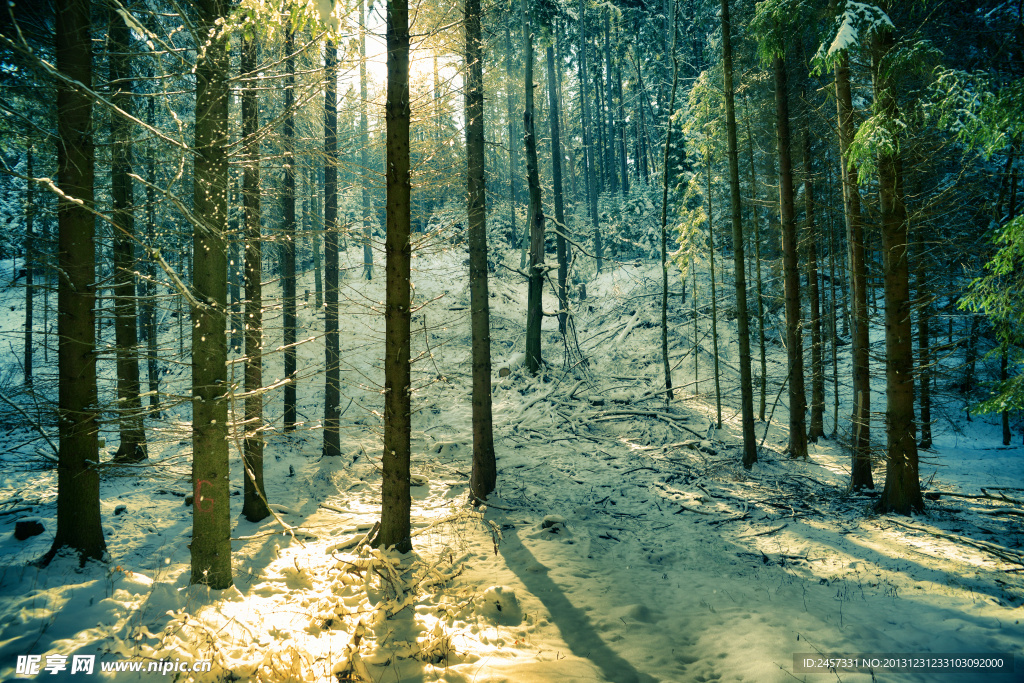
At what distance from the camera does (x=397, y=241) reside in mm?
5672

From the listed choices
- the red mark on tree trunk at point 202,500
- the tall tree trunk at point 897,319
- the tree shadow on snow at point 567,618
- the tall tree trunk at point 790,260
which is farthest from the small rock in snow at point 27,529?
the tall tree trunk at point 790,260

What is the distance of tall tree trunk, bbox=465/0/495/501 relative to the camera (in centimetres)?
859

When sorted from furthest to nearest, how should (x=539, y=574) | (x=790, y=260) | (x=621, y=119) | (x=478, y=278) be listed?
1. (x=621, y=119)
2. (x=790, y=260)
3. (x=478, y=278)
4. (x=539, y=574)

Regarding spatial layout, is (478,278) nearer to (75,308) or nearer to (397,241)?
(397,241)

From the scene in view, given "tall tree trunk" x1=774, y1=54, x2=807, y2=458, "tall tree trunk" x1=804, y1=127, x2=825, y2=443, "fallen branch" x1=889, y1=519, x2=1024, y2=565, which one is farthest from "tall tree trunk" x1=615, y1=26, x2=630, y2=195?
"fallen branch" x1=889, y1=519, x2=1024, y2=565

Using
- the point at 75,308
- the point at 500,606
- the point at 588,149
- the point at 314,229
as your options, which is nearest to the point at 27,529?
the point at 75,308

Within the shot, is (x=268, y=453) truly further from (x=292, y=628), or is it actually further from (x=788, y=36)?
(x=788, y=36)

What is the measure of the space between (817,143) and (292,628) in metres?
17.2

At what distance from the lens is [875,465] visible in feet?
37.8

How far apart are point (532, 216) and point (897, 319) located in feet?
33.7

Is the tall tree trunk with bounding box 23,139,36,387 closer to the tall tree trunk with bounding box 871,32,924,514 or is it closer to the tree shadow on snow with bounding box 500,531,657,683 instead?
the tree shadow on snow with bounding box 500,531,657,683

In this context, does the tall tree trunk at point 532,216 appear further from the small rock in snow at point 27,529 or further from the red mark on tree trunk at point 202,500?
the small rock in snow at point 27,529

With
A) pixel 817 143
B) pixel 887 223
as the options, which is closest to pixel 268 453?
pixel 887 223

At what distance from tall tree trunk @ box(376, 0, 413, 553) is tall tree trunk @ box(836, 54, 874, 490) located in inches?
271
